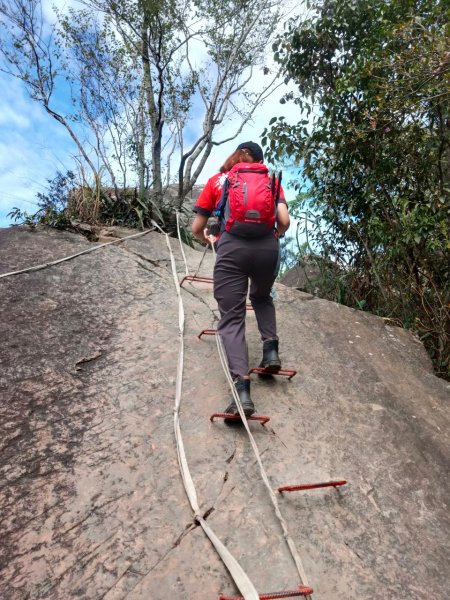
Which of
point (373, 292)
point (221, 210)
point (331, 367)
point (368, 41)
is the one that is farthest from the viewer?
point (373, 292)

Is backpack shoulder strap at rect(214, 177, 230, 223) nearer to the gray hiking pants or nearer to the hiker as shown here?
the hiker

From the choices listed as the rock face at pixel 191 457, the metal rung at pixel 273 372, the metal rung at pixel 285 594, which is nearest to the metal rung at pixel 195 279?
the rock face at pixel 191 457

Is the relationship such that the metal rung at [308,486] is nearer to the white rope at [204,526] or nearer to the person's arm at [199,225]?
the white rope at [204,526]

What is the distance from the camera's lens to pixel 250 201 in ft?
9.49

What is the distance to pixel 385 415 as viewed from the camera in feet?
10.3

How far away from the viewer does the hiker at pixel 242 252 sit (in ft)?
9.55

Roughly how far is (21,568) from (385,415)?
2363 mm

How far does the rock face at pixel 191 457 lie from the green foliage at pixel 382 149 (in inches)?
53.4

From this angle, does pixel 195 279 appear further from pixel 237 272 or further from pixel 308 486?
pixel 308 486

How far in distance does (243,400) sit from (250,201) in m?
1.24

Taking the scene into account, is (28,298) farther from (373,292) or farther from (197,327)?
(373,292)

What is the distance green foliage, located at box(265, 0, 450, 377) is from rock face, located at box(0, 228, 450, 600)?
1357 millimetres

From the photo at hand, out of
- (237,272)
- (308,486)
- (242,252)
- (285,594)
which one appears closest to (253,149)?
(242,252)

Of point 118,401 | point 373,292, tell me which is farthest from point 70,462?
point 373,292
